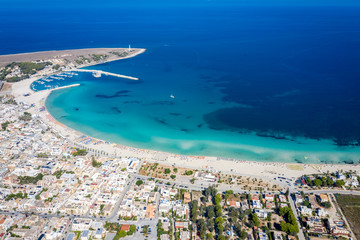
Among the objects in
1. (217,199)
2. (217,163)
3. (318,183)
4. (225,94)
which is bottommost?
(318,183)

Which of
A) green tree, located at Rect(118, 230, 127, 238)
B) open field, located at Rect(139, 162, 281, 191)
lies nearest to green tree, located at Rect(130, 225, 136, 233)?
green tree, located at Rect(118, 230, 127, 238)

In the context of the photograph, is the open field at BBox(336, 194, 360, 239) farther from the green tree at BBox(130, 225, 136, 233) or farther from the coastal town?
the green tree at BBox(130, 225, 136, 233)

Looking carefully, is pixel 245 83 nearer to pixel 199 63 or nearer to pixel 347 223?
pixel 199 63

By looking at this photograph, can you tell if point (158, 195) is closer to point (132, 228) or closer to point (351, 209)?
point (132, 228)

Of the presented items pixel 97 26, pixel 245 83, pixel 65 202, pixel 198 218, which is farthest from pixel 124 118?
pixel 97 26

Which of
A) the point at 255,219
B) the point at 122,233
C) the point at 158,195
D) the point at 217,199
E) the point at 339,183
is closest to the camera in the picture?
the point at 122,233

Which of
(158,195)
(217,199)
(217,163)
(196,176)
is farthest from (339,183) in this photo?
(158,195)
